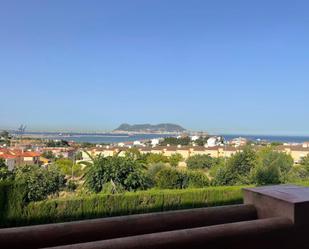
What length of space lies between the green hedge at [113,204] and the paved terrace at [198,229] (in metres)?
6.42

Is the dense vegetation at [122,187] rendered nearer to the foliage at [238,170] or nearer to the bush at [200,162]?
the foliage at [238,170]

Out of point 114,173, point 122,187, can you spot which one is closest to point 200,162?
point 122,187

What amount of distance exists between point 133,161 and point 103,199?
243cm

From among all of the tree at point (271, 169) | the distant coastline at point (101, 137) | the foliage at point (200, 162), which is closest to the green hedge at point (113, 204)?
the tree at point (271, 169)

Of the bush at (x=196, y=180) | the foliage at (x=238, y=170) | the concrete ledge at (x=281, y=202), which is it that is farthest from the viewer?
the foliage at (x=238, y=170)

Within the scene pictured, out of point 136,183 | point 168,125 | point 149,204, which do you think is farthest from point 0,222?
point 168,125

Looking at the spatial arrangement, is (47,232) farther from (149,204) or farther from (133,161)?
(133,161)

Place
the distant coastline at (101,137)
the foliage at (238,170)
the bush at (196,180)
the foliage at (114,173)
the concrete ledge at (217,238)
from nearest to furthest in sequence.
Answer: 1. the concrete ledge at (217,238)
2. the foliage at (114,173)
3. the bush at (196,180)
4. the foliage at (238,170)
5. the distant coastline at (101,137)

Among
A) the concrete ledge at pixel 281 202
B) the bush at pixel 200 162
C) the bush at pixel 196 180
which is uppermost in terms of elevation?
the concrete ledge at pixel 281 202

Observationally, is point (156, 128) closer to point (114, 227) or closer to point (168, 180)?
point (168, 180)

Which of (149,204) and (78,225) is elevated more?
(78,225)

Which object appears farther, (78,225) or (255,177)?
(255,177)

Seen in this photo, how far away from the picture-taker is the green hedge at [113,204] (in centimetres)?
793

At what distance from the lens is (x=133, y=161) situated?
1069cm
